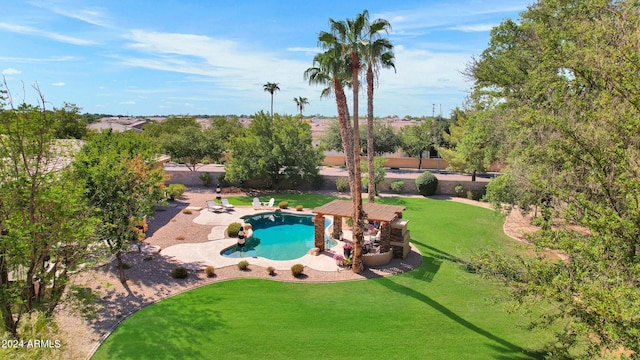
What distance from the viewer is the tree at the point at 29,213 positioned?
356 inches

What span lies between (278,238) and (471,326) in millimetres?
14670

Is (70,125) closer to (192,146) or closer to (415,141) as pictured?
(192,146)

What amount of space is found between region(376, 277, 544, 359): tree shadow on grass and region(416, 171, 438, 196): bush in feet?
67.6

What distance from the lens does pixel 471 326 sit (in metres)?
13.1

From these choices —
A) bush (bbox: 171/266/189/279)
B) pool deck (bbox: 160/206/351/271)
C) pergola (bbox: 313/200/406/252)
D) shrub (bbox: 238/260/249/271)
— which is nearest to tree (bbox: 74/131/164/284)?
bush (bbox: 171/266/189/279)

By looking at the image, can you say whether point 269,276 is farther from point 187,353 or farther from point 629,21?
point 629,21

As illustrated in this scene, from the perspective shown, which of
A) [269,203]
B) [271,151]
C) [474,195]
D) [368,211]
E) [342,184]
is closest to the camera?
[368,211]

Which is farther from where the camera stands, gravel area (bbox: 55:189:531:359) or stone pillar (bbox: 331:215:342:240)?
stone pillar (bbox: 331:215:342:240)

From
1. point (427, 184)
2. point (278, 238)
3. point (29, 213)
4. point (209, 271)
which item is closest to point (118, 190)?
point (209, 271)

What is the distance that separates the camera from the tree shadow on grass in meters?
11.5

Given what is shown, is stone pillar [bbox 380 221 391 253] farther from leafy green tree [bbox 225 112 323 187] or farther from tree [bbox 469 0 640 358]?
leafy green tree [bbox 225 112 323 187]

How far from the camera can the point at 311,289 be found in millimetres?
16125

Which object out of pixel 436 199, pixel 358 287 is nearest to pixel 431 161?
pixel 436 199

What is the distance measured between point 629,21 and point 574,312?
8.14 meters
